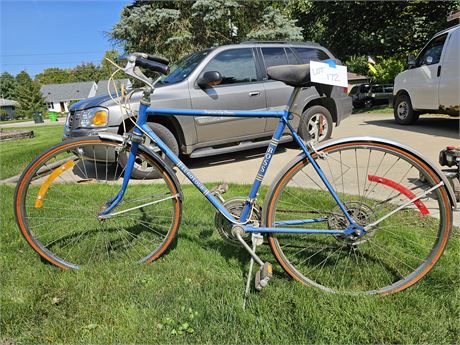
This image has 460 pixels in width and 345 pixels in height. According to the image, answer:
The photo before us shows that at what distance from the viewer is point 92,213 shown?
267cm

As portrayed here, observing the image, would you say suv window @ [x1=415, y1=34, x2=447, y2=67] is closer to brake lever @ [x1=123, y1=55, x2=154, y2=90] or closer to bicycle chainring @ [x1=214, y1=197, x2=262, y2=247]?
bicycle chainring @ [x1=214, y1=197, x2=262, y2=247]

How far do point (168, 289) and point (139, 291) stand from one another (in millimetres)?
192

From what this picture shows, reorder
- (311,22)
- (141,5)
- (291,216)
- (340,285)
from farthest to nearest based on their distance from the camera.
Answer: (311,22) → (141,5) → (291,216) → (340,285)

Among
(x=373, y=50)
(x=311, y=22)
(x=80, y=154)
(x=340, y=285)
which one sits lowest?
(x=340, y=285)

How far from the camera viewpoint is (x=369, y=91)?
70.9ft

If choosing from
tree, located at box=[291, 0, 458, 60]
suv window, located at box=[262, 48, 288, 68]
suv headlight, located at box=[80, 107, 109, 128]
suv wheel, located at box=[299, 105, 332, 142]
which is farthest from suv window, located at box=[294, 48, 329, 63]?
tree, located at box=[291, 0, 458, 60]

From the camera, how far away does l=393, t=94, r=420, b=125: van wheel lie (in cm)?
857

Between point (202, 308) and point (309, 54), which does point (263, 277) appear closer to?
point (202, 308)

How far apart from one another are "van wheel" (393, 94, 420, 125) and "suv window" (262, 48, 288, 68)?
452 cm

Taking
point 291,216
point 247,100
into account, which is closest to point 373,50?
point 247,100

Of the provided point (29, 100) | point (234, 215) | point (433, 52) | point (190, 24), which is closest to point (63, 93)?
point (29, 100)

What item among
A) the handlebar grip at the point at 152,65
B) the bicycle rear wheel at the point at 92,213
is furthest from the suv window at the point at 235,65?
the handlebar grip at the point at 152,65

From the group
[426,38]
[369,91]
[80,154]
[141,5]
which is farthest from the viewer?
[369,91]

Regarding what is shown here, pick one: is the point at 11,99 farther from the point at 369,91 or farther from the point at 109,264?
the point at 109,264
